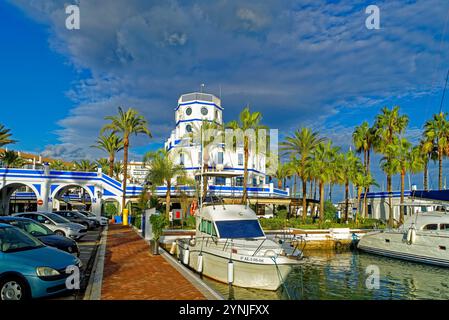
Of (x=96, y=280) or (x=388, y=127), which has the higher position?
(x=388, y=127)

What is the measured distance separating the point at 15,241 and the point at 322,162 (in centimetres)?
3495

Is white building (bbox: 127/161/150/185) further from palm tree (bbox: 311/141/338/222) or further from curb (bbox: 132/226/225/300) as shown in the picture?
curb (bbox: 132/226/225/300)

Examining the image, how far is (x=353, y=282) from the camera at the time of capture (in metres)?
17.9

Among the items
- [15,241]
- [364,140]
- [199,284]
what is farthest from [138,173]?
[15,241]

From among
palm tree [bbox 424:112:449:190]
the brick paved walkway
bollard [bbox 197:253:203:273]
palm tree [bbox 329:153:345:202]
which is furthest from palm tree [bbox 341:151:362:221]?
the brick paved walkway

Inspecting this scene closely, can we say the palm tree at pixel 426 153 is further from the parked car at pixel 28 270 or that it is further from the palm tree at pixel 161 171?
the parked car at pixel 28 270

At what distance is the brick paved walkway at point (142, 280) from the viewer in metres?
9.83

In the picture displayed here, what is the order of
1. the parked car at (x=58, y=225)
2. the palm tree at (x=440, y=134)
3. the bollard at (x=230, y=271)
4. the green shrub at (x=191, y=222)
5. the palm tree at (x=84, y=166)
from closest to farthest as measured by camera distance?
1. the bollard at (x=230, y=271)
2. the parked car at (x=58, y=225)
3. the green shrub at (x=191, y=222)
4. the palm tree at (x=440, y=134)
5. the palm tree at (x=84, y=166)

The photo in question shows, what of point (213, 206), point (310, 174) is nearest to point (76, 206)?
point (310, 174)

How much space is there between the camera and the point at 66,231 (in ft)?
66.9

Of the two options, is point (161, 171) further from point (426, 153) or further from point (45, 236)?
point (426, 153)

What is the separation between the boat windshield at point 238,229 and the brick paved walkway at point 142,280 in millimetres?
3024

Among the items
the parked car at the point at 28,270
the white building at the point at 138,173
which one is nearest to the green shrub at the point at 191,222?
the white building at the point at 138,173
